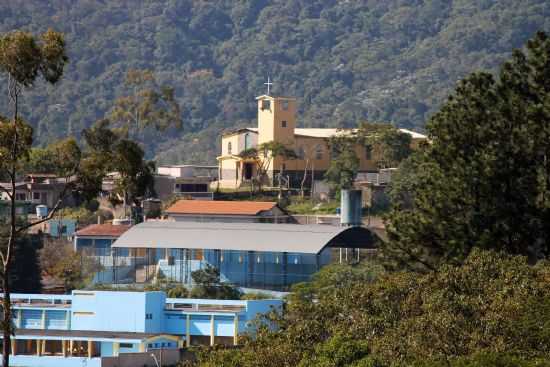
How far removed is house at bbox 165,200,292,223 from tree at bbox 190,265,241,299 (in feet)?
27.4

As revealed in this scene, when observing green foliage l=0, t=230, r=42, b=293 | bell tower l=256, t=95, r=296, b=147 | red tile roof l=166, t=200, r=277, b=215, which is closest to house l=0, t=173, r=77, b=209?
bell tower l=256, t=95, r=296, b=147

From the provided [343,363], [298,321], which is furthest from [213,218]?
[343,363]

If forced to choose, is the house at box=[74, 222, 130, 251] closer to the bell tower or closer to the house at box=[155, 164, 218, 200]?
the house at box=[155, 164, 218, 200]

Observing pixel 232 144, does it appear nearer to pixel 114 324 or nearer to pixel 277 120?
pixel 277 120

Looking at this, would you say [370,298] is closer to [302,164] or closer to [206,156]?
[302,164]

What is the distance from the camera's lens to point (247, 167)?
8550 cm

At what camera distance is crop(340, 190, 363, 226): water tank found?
66500mm

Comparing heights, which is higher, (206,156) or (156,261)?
(206,156)

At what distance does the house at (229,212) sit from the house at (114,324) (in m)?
15.1

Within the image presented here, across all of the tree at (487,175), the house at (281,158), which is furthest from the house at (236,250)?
the tree at (487,175)

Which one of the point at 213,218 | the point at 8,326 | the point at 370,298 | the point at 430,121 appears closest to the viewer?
the point at 8,326

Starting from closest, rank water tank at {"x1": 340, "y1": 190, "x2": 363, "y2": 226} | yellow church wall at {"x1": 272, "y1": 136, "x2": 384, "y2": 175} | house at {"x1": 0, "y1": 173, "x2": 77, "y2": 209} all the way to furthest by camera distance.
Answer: water tank at {"x1": 340, "y1": 190, "x2": 363, "y2": 226} → house at {"x1": 0, "y1": 173, "x2": 77, "y2": 209} → yellow church wall at {"x1": 272, "y1": 136, "x2": 384, "y2": 175}

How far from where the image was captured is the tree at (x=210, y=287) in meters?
59.8

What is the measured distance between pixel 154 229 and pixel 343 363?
126ft
